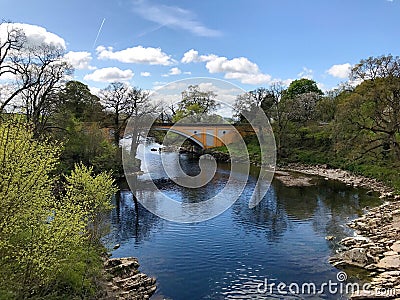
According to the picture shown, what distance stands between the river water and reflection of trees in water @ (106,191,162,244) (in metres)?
0.04

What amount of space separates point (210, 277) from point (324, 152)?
31.1 metres

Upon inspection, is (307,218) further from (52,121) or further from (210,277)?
(52,121)

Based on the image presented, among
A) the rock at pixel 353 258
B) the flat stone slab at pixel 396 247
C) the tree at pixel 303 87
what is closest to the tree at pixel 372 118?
the flat stone slab at pixel 396 247

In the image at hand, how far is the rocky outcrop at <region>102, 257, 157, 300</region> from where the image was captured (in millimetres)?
11000

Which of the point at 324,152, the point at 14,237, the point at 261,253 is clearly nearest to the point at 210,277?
the point at 261,253

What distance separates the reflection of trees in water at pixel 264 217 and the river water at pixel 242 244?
0.03 m

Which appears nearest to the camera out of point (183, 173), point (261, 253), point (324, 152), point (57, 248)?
point (57, 248)

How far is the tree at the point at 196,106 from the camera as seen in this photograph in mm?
27125

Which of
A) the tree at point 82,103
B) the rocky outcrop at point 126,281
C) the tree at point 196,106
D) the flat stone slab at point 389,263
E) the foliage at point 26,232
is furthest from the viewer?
the tree at point 82,103

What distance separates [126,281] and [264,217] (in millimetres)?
9748

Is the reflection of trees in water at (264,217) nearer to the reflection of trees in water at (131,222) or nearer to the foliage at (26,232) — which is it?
the reflection of trees in water at (131,222)

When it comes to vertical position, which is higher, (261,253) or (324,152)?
(324,152)

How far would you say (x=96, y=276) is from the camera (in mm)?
11320

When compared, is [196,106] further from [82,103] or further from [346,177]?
[82,103]
